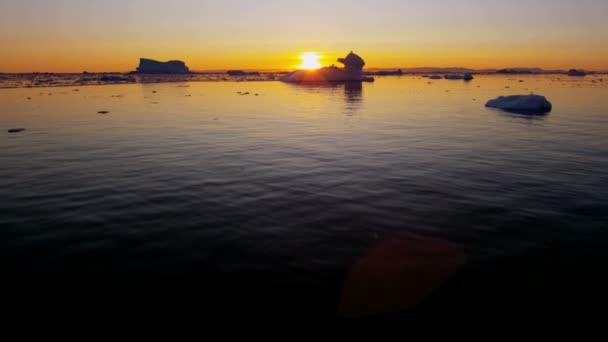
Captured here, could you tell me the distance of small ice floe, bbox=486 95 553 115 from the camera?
100 feet

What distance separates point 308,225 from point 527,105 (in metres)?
31.0

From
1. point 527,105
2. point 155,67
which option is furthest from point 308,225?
point 155,67

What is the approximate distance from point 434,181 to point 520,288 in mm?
5861

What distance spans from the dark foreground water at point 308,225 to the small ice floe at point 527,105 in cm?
1534

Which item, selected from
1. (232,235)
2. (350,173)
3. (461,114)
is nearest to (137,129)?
(350,173)

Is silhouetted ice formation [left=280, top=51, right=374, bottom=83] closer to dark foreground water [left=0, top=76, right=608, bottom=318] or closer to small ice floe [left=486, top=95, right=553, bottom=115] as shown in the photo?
small ice floe [left=486, top=95, right=553, bottom=115]

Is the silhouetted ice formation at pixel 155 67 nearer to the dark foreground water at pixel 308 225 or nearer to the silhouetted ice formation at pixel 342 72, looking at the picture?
Answer: the silhouetted ice formation at pixel 342 72

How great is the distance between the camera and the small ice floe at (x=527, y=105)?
30594 millimetres

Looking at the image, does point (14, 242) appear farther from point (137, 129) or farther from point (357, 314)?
point (137, 129)

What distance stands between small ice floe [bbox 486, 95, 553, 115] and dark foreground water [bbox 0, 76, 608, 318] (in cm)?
1534

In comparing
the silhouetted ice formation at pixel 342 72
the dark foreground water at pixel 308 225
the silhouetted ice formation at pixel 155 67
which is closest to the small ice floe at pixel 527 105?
the dark foreground water at pixel 308 225

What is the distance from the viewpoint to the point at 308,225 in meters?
7.95

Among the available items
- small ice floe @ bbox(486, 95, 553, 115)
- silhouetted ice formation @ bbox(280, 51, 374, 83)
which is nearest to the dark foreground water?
small ice floe @ bbox(486, 95, 553, 115)

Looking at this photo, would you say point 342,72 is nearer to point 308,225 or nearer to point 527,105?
point 527,105
